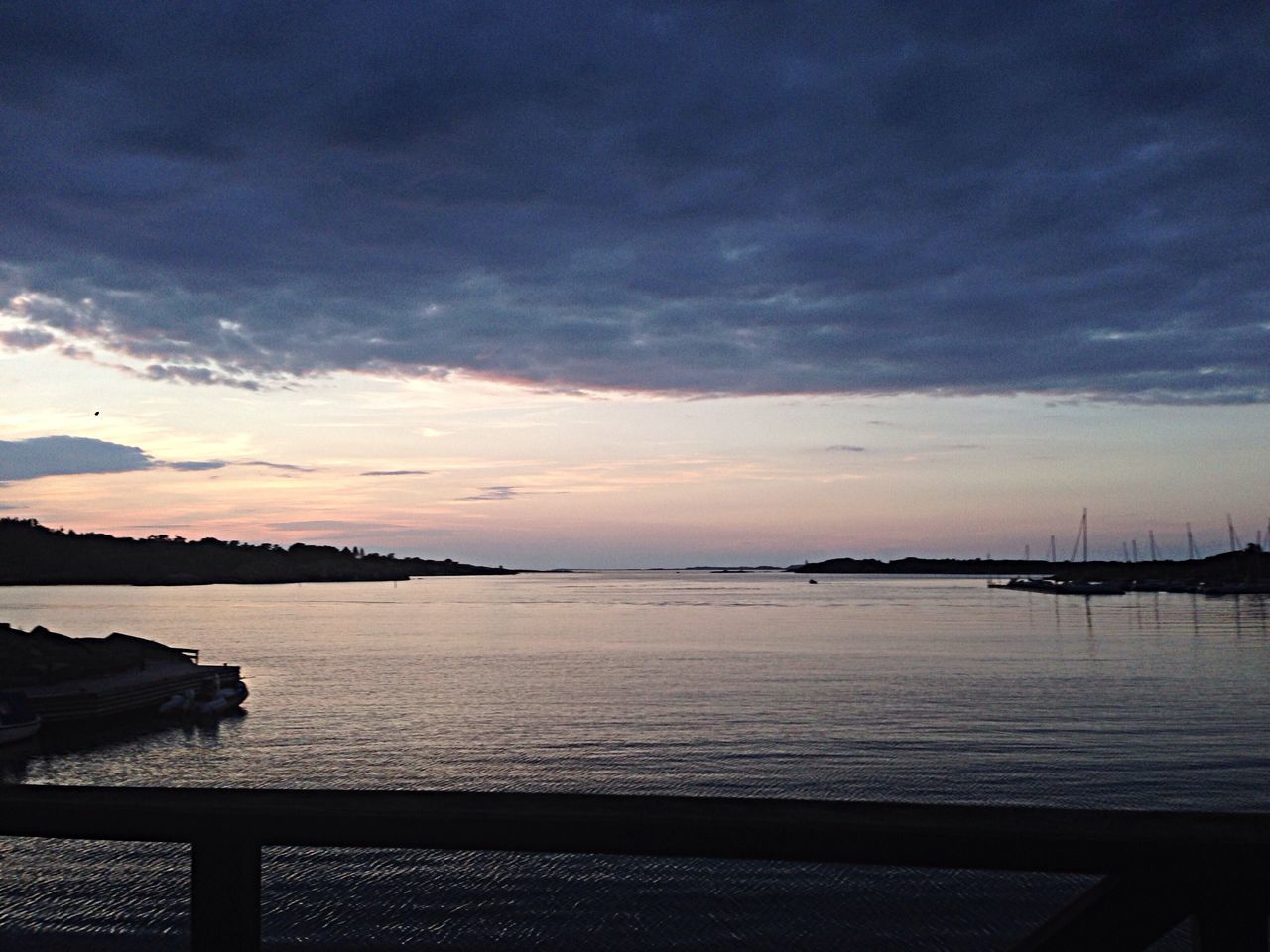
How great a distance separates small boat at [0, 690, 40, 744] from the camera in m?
37.0

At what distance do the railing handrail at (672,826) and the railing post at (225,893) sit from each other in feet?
0.14

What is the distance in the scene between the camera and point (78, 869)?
61.1 ft

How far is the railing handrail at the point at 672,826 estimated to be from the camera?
2441 mm

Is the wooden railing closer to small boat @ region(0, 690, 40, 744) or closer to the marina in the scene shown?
small boat @ region(0, 690, 40, 744)

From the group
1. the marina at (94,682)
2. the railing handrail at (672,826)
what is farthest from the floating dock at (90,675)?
the railing handrail at (672,826)

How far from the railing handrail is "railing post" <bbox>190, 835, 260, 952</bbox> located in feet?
0.14

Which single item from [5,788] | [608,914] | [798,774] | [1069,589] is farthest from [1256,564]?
[5,788]

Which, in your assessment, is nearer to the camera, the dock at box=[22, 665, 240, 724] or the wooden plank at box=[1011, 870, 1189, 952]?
Result: the wooden plank at box=[1011, 870, 1189, 952]

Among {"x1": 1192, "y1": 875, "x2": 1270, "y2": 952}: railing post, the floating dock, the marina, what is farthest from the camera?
the floating dock

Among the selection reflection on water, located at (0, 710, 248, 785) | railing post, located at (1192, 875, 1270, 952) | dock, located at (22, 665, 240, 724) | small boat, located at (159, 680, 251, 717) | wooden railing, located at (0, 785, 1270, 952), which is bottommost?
reflection on water, located at (0, 710, 248, 785)

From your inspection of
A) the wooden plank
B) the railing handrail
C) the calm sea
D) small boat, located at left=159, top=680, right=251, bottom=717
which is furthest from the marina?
the wooden plank

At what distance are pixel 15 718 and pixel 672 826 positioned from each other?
43.2 metres

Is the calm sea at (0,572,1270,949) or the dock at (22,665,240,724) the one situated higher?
the dock at (22,665,240,724)

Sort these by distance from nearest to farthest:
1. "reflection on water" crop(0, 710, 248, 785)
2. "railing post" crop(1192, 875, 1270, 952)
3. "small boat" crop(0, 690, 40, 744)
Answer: "railing post" crop(1192, 875, 1270, 952)
"reflection on water" crop(0, 710, 248, 785)
"small boat" crop(0, 690, 40, 744)
